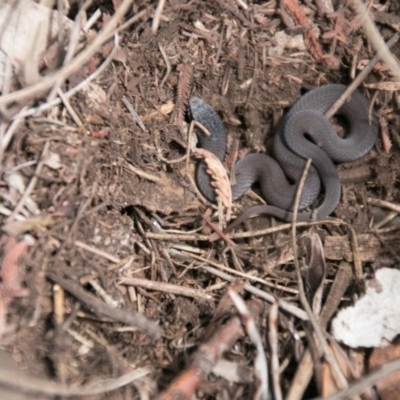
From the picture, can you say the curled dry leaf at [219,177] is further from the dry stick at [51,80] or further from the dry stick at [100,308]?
the dry stick at [51,80]

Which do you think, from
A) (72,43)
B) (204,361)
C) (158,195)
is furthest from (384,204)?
(72,43)

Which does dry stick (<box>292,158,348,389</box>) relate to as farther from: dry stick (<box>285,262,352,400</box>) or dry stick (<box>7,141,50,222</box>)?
dry stick (<box>7,141,50,222</box>)

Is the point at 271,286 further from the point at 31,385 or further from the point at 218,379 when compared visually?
the point at 31,385

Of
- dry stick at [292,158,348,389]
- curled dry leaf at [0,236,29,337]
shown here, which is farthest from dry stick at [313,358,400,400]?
curled dry leaf at [0,236,29,337]

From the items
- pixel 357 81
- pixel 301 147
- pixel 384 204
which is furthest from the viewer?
pixel 301 147

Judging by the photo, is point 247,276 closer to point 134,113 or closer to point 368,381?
point 368,381

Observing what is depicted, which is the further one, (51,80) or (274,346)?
(274,346)

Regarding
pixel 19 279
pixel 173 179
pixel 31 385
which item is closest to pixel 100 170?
pixel 173 179
